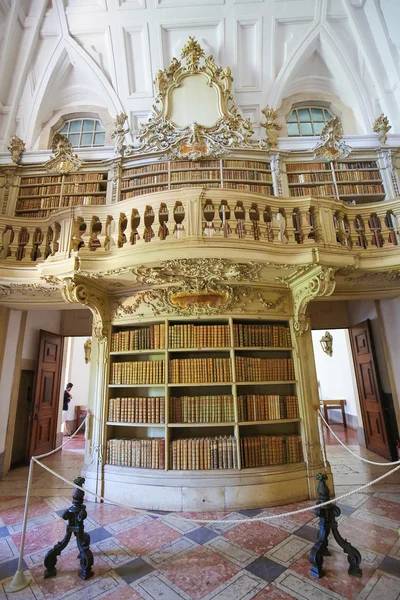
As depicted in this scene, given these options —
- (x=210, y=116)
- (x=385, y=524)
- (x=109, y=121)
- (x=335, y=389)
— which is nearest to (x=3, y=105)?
(x=109, y=121)

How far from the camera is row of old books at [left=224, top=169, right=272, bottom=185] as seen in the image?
15.3ft

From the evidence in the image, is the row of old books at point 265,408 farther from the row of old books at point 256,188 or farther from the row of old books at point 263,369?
the row of old books at point 256,188

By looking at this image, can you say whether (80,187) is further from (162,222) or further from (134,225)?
(162,222)

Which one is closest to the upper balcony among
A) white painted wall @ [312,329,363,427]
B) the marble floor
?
the marble floor

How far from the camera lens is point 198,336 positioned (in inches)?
143

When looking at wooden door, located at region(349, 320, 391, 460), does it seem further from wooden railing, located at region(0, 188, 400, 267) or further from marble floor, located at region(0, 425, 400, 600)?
wooden railing, located at region(0, 188, 400, 267)

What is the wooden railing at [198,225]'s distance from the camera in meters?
3.05

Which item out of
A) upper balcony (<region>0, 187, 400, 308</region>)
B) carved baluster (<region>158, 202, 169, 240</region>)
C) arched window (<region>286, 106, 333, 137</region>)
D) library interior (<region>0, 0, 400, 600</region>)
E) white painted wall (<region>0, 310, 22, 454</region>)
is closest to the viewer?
library interior (<region>0, 0, 400, 600</region>)

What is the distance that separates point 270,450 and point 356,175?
13.7 feet

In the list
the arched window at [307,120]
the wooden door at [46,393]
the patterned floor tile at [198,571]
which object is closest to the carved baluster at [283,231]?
the patterned floor tile at [198,571]

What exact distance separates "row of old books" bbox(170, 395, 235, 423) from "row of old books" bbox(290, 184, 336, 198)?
3.23 m

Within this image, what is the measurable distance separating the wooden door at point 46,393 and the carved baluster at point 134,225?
10.2 ft

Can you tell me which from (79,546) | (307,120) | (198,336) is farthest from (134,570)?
(307,120)

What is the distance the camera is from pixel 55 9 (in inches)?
223
